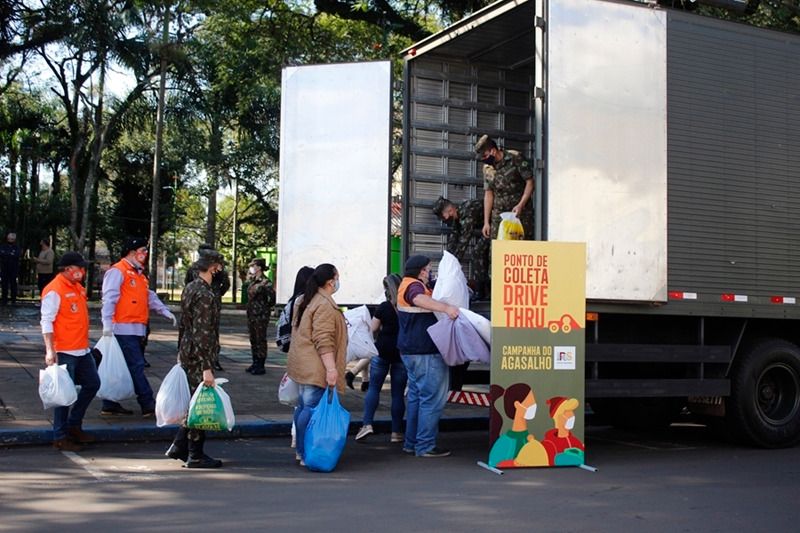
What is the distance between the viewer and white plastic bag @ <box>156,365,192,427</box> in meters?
6.96

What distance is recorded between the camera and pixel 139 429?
8539 mm

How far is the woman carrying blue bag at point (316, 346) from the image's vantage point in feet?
23.6

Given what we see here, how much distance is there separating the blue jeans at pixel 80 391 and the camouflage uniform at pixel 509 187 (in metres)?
4.23

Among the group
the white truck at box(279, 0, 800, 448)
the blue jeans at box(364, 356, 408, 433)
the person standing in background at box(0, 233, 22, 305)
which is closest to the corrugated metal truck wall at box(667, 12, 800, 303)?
the white truck at box(279, 0, 800, 448)

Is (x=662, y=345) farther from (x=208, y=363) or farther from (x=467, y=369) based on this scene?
(x=208, y=363)

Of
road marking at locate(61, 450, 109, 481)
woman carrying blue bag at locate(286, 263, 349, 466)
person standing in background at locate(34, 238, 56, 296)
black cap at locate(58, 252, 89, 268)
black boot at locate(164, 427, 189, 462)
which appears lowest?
road marking at locate(61, 450, 109, 481)

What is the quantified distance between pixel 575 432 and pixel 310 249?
3.36 meters

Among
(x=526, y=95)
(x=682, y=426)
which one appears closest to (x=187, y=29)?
(x=526, y=95)

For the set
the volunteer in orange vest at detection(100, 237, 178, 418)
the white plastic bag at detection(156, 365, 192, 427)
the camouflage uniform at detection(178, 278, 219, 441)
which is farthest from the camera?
the volunteer in orange vest at detection(100, 237, 178, 418)

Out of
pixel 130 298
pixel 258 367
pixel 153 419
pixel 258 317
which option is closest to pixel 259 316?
pixel 258 317

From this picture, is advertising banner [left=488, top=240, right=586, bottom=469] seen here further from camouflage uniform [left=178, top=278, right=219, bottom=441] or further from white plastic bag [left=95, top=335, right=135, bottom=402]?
white plastic bag [left=95, top=335, right=135, bottom=402]

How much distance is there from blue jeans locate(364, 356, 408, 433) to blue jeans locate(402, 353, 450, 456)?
52 cm

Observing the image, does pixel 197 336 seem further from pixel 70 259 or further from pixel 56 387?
pixel 70 259

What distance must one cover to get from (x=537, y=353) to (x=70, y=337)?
414 centimetres
